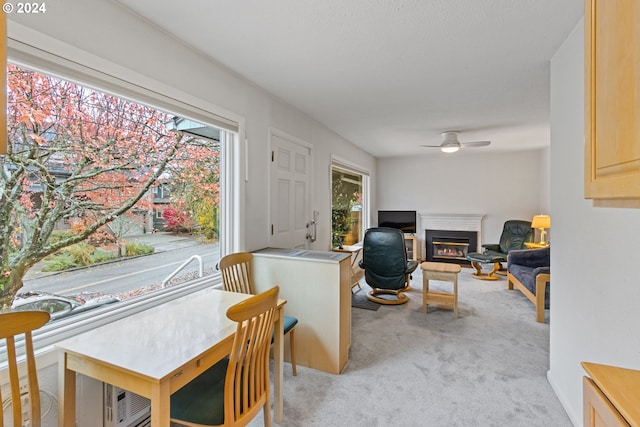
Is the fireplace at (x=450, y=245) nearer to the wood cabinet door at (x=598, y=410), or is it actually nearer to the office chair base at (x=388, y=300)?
the office chair base at (x=388, y=300)

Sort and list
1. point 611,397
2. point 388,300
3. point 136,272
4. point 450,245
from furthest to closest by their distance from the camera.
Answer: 1. point 450,245
2. point 388,300
3. point 136,272
4. point 611,397

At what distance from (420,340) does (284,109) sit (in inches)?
106

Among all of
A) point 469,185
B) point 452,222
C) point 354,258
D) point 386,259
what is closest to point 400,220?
point 452,222

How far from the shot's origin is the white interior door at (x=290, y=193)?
2.90 metres

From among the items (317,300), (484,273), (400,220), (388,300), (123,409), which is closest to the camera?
(123,409)

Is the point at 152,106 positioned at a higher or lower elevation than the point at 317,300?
higher

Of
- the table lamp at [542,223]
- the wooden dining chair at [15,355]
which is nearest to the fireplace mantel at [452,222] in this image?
the table lamp at [542,223]

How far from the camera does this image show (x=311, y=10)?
61.4 inches

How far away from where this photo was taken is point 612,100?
754 mm

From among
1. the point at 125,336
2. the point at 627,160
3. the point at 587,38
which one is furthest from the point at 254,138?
the point at 627,160

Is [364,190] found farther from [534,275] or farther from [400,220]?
[534,275]

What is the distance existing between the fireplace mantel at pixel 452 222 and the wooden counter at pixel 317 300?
4.46 m

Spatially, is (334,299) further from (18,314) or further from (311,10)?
(311,10)

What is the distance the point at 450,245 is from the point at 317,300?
4814 mm
